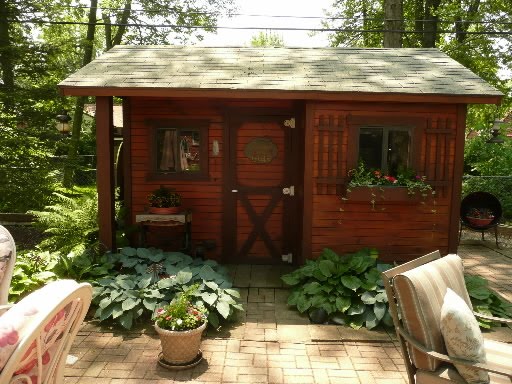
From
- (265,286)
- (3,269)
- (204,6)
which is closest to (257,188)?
(265,286)

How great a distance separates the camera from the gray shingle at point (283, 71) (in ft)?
19.1

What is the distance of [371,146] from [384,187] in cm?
67

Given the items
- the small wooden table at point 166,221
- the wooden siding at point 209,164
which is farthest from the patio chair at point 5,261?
the wooden siding at point 209,164

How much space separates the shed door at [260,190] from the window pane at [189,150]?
0.52 meters

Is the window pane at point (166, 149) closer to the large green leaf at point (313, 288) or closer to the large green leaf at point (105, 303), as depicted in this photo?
the large green leaf at point (105, 303)

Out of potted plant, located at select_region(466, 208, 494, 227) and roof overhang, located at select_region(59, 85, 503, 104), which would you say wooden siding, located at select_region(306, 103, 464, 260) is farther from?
potted plant, located at select_region(466, 208, 494, 227)

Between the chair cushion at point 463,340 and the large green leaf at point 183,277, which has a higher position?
the chair cushion at point 463,340

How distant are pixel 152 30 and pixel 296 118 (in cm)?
1253

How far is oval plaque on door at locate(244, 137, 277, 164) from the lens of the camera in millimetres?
6945

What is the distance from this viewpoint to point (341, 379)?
3688mm

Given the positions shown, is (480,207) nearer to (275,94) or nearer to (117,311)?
(275,94)

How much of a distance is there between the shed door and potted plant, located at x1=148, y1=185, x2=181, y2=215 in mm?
903

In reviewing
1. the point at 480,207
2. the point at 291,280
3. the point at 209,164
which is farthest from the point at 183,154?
the point at 480,207

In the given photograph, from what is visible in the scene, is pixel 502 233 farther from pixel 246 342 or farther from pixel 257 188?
pixel 246 342
